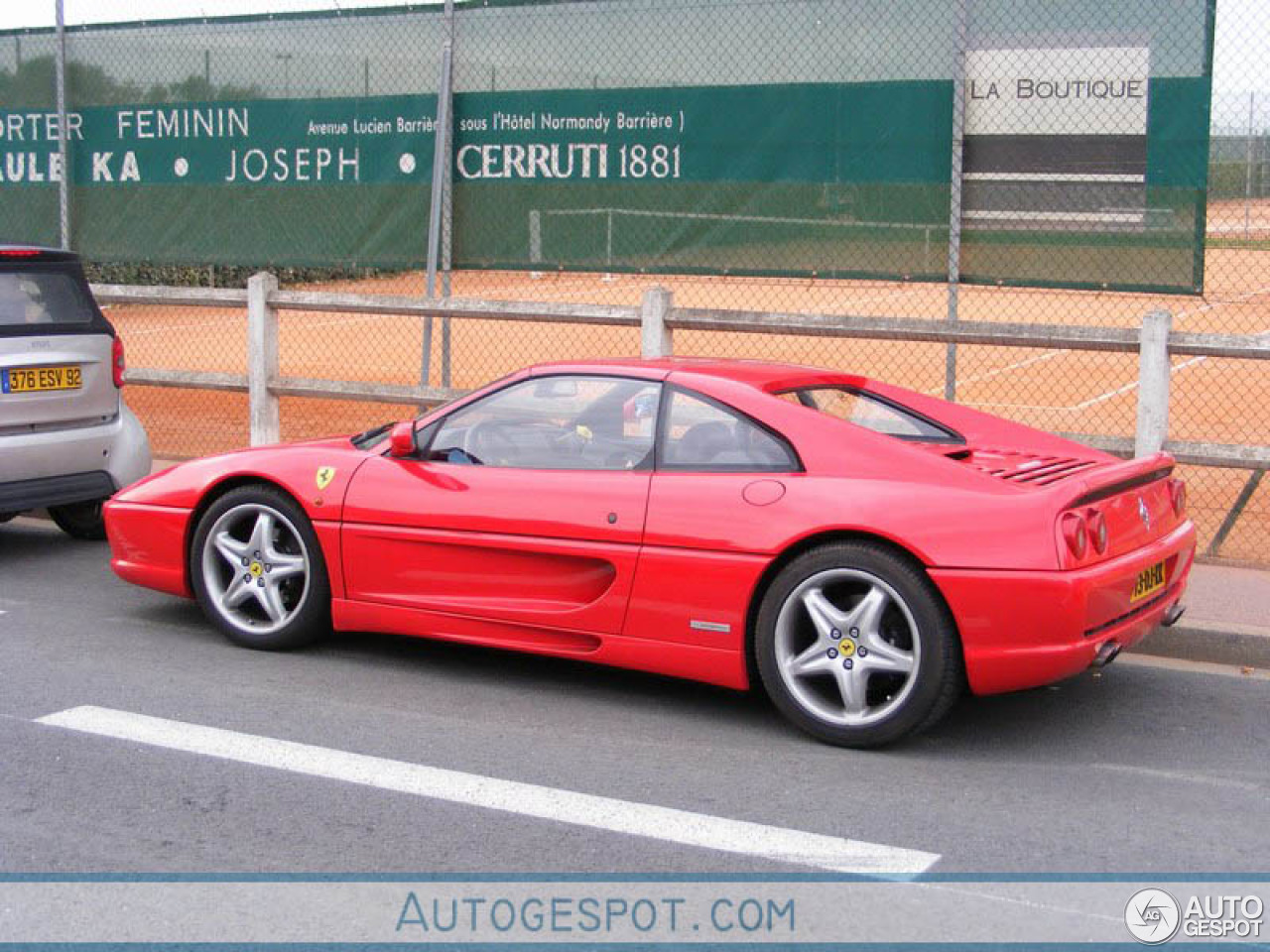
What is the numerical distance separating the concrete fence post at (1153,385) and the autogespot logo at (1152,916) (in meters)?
4.12

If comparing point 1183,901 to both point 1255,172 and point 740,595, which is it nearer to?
point 740,595

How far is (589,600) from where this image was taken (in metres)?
6.04

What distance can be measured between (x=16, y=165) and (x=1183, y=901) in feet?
38.5

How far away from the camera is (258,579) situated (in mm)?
6793

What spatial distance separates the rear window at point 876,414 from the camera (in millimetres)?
6305

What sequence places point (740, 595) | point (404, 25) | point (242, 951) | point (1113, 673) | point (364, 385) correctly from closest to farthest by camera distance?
1. point (242, 951)
2. point (740, 595)
3. point (1113, 673)
4. point (364, 385)
5. point (404, 25)

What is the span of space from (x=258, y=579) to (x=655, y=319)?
313 centimetres

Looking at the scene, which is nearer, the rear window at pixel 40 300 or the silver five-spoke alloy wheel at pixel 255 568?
the silver five-spoke alloy wheel at pixel 255 568

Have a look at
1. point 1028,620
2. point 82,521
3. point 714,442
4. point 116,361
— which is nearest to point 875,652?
point 1028,620

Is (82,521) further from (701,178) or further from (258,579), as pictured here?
(701,178)

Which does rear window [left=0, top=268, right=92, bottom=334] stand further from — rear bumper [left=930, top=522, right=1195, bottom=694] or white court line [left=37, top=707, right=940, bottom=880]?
rear bumper [left=930, top=522, right=1195, bottom=694]

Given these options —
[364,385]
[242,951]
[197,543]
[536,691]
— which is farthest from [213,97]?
[242,951]

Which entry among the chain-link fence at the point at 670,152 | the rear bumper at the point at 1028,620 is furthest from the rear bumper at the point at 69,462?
the rear bumper at the point at 1028,620

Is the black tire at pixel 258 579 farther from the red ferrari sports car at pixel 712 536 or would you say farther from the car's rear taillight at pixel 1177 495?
the car's rear taillight at pixel 1177 495
